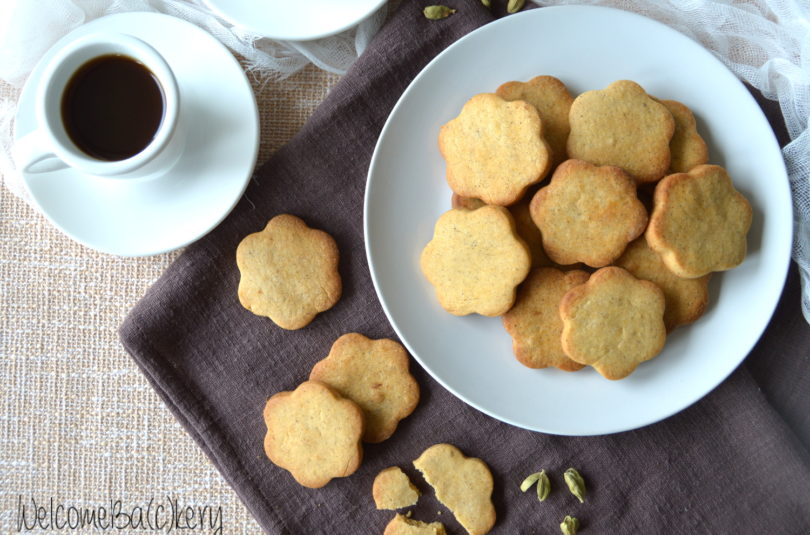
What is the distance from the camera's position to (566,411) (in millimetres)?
1375

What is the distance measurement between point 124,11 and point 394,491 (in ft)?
3.90

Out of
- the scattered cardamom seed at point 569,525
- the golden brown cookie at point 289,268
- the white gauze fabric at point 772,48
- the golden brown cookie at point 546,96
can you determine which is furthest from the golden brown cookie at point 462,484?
the white gauze fabric at point 772,48

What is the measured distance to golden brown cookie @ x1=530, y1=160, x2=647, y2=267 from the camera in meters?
1.28

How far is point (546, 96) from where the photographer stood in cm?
135

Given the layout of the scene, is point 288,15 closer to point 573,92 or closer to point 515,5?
point 515,5

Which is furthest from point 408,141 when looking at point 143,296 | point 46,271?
point 46,271

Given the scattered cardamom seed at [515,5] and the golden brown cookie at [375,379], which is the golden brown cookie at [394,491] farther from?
the scattered cardamom seed at [515,5]

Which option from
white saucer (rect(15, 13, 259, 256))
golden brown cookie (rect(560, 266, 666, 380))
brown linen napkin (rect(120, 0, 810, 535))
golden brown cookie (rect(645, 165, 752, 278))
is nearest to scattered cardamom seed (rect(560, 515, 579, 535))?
brown linen napkin (rect(120, 0, 810, 535))

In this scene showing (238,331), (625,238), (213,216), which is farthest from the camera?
(238,331)

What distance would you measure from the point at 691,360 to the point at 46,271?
4.65 feet

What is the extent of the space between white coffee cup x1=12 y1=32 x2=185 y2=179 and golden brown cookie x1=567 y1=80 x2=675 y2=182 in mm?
761

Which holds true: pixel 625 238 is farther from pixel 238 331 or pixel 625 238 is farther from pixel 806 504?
pixel 238 331

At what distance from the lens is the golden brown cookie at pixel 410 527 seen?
1471 mm

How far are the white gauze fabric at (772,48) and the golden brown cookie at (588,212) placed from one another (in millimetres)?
384
